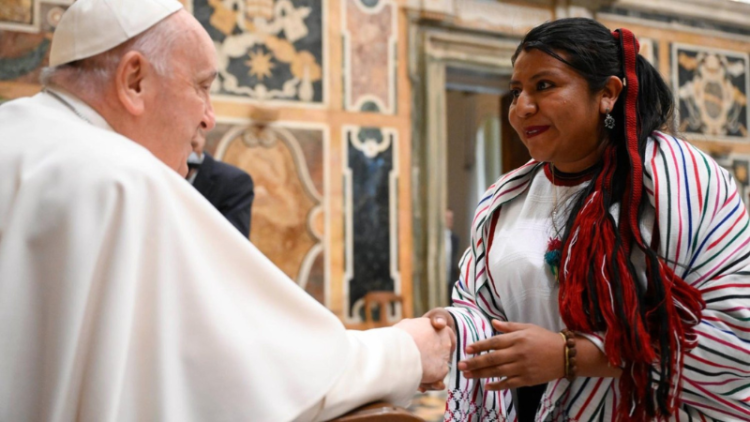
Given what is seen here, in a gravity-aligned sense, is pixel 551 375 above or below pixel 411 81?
below

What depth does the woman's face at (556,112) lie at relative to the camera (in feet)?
6.35

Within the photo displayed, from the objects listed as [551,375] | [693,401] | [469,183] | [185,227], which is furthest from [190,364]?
[469,183]

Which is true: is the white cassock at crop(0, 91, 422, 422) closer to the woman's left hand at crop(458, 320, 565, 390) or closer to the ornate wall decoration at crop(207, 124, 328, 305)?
the woman's left hand at crop(458, 320, 565, 390)

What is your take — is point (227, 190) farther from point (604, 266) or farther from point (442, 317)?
point (604, 266)

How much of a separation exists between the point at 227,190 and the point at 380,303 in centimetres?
434

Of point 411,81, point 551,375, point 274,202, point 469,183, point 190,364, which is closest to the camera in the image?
point 190,364

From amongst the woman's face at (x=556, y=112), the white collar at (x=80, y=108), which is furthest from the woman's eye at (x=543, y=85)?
the white collar at (x=80, y=108)

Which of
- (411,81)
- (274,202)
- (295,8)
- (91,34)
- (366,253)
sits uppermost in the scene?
(295,8)

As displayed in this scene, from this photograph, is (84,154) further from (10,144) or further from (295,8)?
(295,8)

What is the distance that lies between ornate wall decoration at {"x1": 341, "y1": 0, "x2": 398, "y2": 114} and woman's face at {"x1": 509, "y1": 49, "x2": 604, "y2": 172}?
5.87 metres

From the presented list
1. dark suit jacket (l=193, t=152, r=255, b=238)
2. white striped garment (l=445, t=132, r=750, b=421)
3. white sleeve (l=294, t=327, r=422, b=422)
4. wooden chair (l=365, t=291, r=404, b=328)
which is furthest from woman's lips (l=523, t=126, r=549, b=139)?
wooden chair (l=365, t=291, r=404, b=328)

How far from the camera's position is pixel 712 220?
1.73 metres

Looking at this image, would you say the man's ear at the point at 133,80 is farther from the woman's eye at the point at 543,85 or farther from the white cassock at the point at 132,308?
the woman's eye at the point at 543,85

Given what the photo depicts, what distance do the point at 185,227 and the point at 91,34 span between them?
2.21 ft
